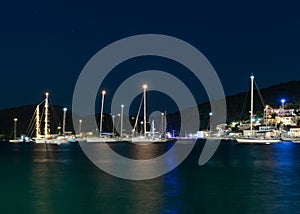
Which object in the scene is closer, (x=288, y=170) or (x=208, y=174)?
(x=208, y=174)

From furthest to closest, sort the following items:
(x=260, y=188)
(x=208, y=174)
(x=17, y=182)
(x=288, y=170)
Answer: (x=288, y=170) < (x=208, y=174) < (x=17, y=182) < (x=260, y=188)

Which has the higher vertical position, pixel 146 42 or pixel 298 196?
pixel 146 42

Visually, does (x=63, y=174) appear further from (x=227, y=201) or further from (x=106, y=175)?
(x=227, y=201)

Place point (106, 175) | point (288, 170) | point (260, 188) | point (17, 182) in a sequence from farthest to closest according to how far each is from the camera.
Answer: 1. point (288, 170)
2. point (106, 175)
3. point (17, 182)
4. point (260, 188)

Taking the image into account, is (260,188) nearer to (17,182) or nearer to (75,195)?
(75,195)

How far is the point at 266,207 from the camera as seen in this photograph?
24.5 meters

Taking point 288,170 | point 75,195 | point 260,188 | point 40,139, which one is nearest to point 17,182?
point 75,195

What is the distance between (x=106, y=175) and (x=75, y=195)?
10.2 metres

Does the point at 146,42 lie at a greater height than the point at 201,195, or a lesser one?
greater

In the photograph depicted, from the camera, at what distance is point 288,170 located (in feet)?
146

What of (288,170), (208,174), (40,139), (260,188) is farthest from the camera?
(40,139)

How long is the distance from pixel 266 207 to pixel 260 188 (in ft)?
23.3

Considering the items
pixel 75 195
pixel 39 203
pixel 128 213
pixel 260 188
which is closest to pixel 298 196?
pixel 260 188

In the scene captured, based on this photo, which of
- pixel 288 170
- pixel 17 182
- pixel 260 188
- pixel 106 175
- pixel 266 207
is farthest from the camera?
pixel 288 170
